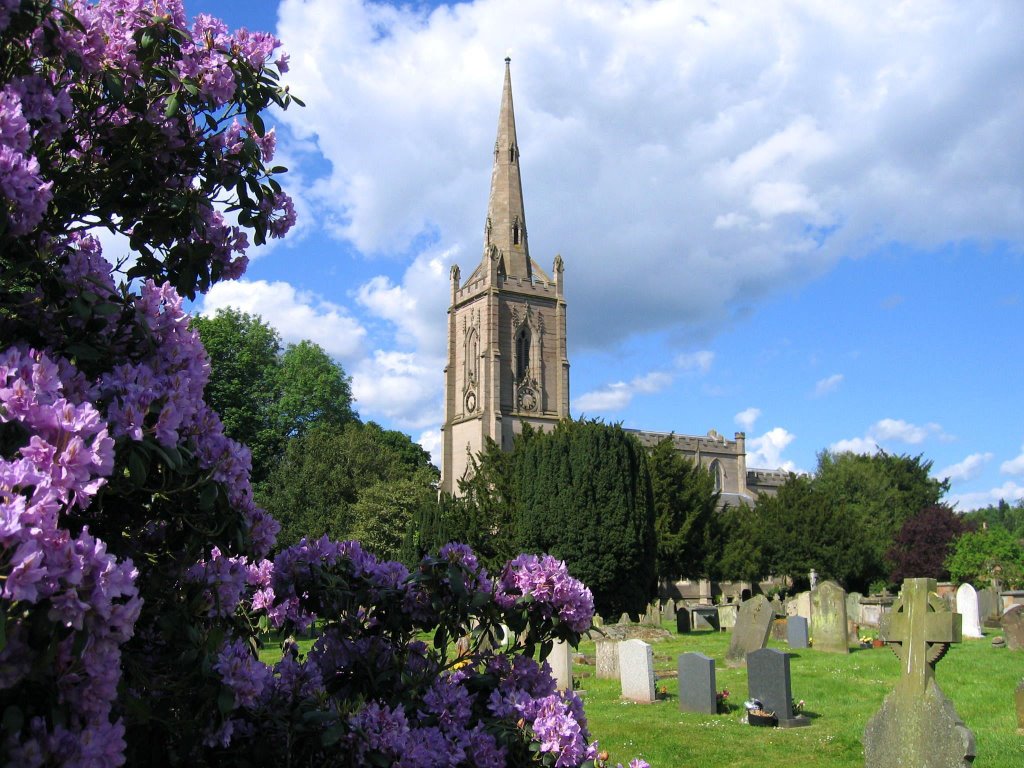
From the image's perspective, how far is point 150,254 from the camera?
140 inches

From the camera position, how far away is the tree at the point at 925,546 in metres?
51.0

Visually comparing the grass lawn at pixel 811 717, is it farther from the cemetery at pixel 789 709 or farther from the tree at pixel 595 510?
the tree at pixel 595 510

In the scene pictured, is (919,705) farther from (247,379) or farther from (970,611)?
(247,379)

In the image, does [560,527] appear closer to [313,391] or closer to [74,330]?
[313,391]

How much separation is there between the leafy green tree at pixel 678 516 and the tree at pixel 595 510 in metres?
5.42

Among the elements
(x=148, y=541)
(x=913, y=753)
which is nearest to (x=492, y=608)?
(x=148, y=541)

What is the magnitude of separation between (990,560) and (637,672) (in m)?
31.6

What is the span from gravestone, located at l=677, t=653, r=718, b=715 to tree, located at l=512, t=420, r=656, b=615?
1428 centimetres

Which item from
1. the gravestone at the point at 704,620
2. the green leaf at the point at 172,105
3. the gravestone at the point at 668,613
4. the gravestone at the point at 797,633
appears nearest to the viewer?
the green leaf at the point at 172,105

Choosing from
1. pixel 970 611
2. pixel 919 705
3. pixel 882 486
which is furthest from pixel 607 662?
pixel 882 486

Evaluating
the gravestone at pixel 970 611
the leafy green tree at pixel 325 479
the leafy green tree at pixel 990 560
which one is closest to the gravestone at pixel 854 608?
the gravestone at pixel 970 611

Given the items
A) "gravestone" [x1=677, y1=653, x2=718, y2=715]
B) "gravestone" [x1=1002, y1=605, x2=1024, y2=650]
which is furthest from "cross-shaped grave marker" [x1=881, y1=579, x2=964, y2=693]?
"gravestone" [x1=1002, y1=605, x2=1024, y2=650]

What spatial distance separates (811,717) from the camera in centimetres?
1251

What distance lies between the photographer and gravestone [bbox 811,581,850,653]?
20.3m
